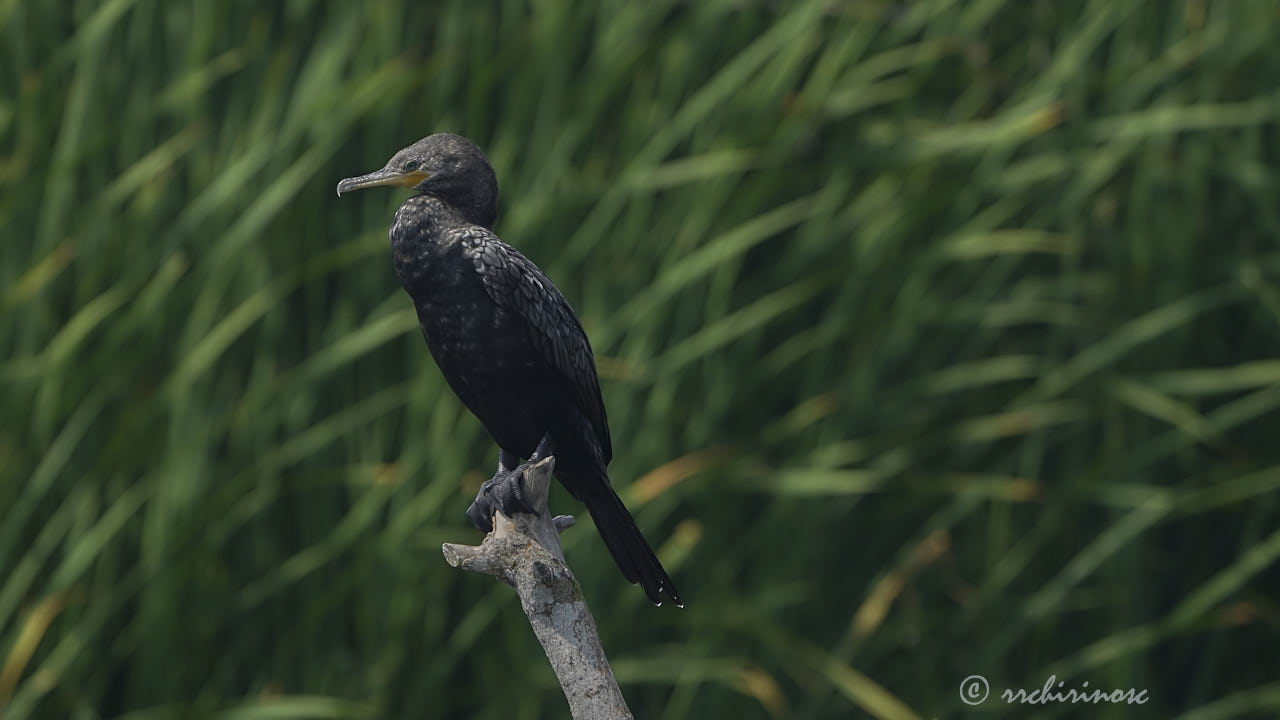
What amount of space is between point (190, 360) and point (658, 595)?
6.01 feet

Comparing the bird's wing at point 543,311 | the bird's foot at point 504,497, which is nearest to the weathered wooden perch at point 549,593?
the bird's foot at point 504,497

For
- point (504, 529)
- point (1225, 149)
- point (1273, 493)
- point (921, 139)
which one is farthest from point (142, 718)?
point (1225, 149)

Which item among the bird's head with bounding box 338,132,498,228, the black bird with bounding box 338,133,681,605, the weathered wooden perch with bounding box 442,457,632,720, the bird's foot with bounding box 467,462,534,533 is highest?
the bird's head with bounding box 338,132,498,228

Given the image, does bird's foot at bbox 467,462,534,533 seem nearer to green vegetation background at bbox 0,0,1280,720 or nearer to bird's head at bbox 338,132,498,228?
bird's head at bbox 338,132,498,228

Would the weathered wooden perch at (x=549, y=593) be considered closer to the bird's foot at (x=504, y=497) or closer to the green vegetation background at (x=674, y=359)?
the bird's foot at (x=504, y=497)

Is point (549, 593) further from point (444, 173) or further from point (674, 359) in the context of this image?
point (674, 359)

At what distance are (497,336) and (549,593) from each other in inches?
12.0

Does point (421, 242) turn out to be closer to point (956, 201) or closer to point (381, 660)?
point (381, 660)

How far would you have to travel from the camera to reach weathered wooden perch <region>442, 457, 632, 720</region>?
1352 millimetres

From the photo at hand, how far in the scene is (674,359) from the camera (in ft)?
10.1

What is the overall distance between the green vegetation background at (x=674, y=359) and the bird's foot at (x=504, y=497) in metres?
1.25

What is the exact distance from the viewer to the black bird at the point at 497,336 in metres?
1.39

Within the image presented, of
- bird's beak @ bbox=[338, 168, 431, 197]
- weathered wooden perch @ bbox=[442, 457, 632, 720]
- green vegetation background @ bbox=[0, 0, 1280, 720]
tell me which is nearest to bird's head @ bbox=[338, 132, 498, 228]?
bird's beak @ bbox=[338, 168, 431, 197]

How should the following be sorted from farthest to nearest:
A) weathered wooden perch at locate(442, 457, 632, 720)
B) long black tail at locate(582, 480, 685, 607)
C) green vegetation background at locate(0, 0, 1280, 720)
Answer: green vegetation background at locate(0, 0, 1280, 720) < long black tail at locate(582, 480, 685, 607) < weathered wooden perch at locate(442, 457, 632, 720)
